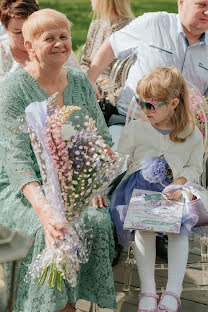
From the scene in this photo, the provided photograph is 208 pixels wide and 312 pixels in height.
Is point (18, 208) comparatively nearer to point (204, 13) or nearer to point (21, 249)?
point (21, 249)

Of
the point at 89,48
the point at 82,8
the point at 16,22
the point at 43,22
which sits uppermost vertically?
the point at 43,22

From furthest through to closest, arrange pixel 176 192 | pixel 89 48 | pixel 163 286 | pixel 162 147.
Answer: pixel 89 48 → pixel 163 286 → pixel 162 147 → pixel 176 192

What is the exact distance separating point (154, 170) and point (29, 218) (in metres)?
0.75

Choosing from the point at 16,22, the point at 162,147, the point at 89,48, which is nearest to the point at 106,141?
the point at 162,147

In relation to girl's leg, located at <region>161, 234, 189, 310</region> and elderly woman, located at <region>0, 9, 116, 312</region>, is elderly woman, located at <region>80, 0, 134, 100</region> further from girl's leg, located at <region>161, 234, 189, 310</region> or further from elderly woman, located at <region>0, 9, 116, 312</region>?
girl's leg, located at <region>161, 234, 189, 310</region>

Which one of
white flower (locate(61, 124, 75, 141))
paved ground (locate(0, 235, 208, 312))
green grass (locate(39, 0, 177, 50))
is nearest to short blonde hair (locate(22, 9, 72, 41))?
white flower (locate(61, 124, 75, 141))

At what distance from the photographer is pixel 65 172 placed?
8.71 feet

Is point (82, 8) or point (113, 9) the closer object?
point (113, 9)

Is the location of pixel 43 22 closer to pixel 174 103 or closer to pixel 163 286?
pixel 174 103

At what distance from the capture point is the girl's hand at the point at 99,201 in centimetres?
306

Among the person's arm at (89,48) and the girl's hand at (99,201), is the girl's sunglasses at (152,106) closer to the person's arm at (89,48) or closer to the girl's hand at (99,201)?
the girl's hand at (99,201)

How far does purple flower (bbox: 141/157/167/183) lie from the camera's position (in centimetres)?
322

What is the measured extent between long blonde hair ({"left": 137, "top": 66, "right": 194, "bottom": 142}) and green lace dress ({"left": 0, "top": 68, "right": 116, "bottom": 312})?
0.53 metres

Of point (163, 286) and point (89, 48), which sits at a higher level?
point (89, 48)
